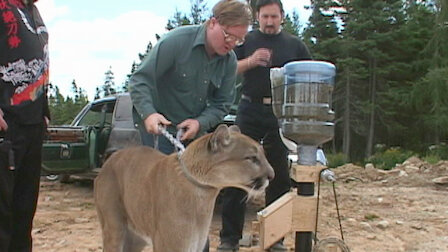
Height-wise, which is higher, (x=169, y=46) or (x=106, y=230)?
(x=169, y=46)

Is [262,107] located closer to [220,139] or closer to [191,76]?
[191,76]

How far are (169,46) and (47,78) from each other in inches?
32.7

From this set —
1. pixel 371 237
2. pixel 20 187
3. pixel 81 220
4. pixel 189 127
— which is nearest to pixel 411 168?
pixel 371 237

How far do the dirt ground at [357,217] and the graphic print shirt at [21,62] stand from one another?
290cm

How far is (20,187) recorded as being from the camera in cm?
330

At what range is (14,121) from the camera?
9.95 ft

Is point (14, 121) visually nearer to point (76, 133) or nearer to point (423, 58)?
point (76, 133)

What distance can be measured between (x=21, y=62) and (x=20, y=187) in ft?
2.70

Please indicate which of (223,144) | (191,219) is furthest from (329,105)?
(191,219)

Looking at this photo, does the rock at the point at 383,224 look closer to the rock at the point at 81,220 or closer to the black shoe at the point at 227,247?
the black shoe at the point at 227,247

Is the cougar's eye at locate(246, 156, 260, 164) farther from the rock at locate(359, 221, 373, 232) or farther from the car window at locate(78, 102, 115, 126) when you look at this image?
the car window at locate(78, 102, 115, 126)

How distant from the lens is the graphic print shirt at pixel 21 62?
115 inches

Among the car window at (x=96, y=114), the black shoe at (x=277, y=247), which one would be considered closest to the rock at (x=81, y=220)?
the car window at (x=96, y=114)

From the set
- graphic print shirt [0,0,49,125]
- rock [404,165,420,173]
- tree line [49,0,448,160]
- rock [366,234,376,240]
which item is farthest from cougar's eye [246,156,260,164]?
tree line [49,0,448,160]
